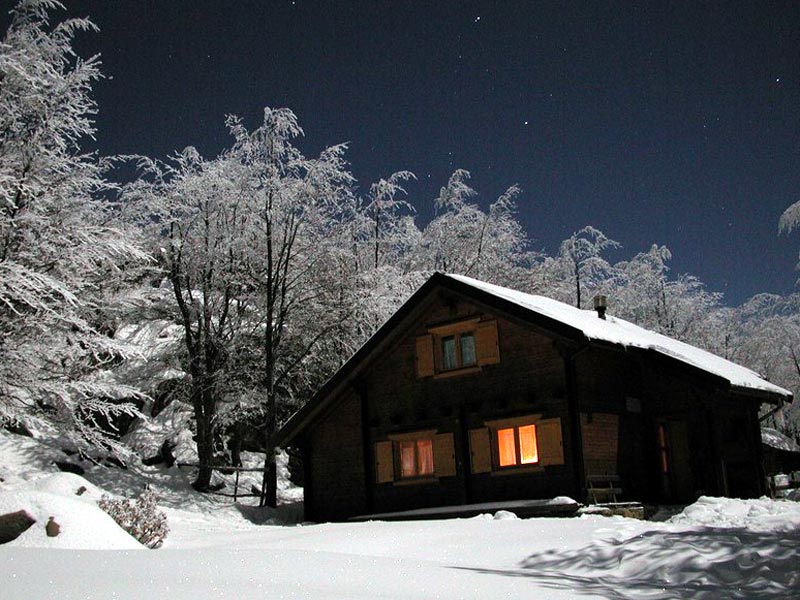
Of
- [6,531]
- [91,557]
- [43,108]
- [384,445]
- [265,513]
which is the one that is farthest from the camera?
[265,513]

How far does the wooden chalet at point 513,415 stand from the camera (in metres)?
18.2

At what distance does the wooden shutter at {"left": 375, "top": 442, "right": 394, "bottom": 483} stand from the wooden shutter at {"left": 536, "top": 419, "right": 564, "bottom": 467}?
425 cm

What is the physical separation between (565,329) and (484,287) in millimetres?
2740

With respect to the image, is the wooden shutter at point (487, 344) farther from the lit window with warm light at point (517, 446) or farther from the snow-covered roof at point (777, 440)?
the snow-covered roof at point (777, 440)

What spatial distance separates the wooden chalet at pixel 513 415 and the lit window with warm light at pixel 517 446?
0.03 m

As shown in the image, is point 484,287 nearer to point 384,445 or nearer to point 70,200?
point 384,445

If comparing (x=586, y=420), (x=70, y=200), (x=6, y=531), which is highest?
(x=70, y=200)

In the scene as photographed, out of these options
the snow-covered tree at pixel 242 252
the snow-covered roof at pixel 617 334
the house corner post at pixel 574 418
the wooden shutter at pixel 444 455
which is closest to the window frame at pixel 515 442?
the house corner post at pixel 574 418

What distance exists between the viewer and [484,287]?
773 inches

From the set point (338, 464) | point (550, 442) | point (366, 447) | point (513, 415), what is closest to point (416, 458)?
point (366, 447)

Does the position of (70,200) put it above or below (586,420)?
above

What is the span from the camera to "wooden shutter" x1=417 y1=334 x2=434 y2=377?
67.3 feet

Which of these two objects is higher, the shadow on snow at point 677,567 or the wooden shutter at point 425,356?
the wooden shutter at point 425,356

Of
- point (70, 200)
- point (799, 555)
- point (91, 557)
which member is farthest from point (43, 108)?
point (799, 555)
